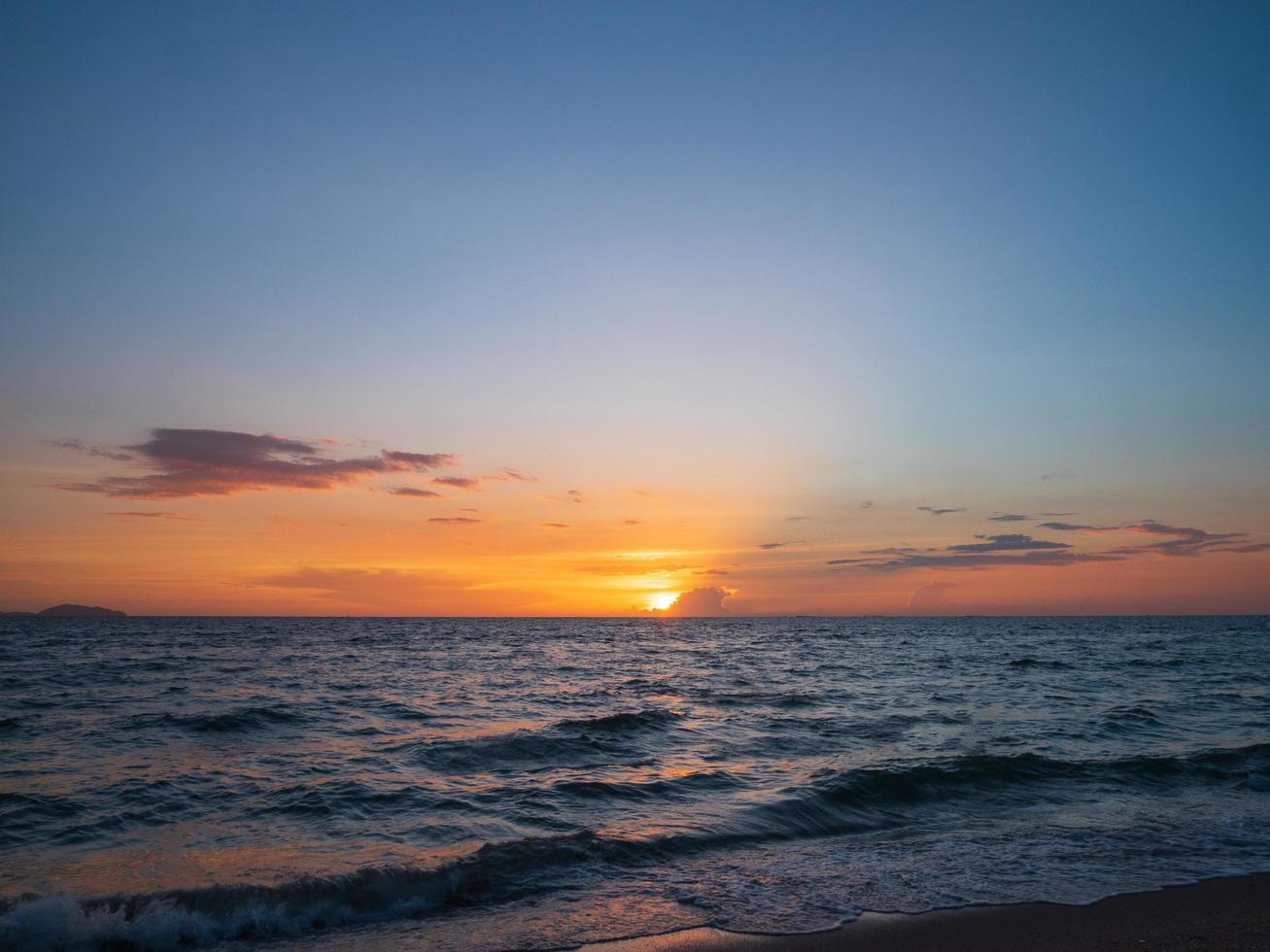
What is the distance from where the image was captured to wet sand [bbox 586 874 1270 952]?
759 centimetres

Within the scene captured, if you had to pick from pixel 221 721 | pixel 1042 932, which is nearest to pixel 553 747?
pixel 221 721

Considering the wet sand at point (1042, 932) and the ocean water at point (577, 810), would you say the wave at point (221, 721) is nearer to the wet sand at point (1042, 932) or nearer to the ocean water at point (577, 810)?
the ocean water at point (577, 810)

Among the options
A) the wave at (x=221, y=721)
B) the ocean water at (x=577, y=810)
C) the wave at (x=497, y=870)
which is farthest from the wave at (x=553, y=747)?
the wave at (x=221, y=721)

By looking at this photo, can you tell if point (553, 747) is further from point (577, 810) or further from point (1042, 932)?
point (1042, 932)

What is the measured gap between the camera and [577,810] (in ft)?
45.4

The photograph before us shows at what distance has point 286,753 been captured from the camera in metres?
18.0

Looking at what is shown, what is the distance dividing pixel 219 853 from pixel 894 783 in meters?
12.5

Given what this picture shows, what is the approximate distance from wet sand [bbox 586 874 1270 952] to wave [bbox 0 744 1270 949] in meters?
3.20

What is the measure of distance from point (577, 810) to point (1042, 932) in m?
8.12

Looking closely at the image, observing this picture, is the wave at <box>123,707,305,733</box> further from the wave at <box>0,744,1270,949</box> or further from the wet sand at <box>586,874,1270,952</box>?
the wet sand at <box>586,874,1270,952</box>

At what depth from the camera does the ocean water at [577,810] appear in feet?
29.5

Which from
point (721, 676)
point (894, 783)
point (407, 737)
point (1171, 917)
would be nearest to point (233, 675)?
point (407, 737)

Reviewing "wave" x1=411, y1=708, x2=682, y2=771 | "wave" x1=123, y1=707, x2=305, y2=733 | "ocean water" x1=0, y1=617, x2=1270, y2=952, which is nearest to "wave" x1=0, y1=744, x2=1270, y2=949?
"ocean water" x1=0, y1=617, x2=1270, y2=952

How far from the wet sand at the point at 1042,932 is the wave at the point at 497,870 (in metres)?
3.20
